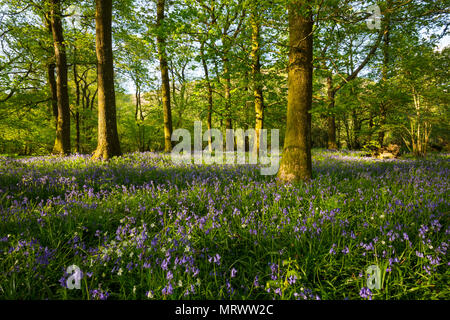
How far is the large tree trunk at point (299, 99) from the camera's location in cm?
448

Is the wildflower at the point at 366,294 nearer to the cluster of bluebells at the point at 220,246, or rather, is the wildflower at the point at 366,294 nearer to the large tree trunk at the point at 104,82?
the cluster of bluebells at the point at 220,246

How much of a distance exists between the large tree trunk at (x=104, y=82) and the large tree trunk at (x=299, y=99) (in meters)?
6.28

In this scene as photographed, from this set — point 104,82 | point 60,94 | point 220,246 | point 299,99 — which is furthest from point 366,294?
point 60,94


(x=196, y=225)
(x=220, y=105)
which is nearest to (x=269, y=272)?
(x=196, y=225)

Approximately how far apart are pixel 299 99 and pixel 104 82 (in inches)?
266

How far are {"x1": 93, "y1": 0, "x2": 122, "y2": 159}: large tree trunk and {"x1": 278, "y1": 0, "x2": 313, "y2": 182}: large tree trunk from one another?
6.28 m

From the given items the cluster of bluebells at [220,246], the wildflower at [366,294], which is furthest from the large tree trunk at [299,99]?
the wildflower at [366,294]

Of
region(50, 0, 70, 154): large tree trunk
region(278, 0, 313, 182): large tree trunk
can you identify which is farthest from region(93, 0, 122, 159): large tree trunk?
region(278, 0, 313, 182): large tree trunk

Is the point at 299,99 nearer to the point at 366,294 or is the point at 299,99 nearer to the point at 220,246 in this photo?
the point at 220,246

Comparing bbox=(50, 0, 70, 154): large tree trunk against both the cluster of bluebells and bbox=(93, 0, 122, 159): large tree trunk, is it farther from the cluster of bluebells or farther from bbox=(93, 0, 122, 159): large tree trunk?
the cluster of bluebells

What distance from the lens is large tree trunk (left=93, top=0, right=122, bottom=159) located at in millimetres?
7242

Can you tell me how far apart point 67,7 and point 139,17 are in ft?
12.6

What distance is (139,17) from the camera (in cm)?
1300
